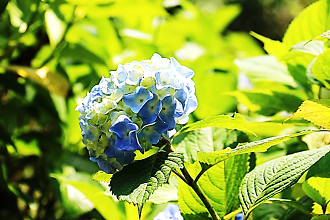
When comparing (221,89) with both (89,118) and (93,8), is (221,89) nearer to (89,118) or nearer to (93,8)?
(93,8)

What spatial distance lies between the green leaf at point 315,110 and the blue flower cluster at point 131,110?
0.20 m

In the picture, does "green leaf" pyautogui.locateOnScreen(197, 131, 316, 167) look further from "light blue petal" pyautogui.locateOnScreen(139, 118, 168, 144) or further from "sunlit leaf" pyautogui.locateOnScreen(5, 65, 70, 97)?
"sunlit leaf" pyautogui.locateOnScreen(5, 65, 70, 97)

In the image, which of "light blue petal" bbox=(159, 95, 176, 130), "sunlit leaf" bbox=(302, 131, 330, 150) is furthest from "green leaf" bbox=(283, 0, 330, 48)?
"light blue petal" bbox=(159, 95, 176, 130)

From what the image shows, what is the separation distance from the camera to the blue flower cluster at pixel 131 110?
1.83 feet

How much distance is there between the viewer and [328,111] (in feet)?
1.88

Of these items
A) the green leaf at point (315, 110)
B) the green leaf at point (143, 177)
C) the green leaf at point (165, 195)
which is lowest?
the green leaf at point (165, 195)

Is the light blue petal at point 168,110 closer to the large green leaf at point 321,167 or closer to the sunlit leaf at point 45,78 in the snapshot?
the large green leaf at point 321,167

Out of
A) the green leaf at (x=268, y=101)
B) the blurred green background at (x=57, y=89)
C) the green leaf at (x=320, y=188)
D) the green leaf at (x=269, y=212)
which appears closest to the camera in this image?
the green leaf at (x=320, y=188)

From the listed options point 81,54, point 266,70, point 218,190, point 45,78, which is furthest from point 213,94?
point 218,190

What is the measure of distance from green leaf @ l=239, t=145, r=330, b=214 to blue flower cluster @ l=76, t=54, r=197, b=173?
188mm

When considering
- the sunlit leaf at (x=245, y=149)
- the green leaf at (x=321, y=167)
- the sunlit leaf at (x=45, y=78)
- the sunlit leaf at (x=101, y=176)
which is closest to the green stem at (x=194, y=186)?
the sunlit leaf at (x=245, y=149)

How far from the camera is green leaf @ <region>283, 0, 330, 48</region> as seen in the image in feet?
2.78

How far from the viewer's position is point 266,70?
97 cm

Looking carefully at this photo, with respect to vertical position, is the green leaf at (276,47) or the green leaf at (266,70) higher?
the green leaf at (276,47)
